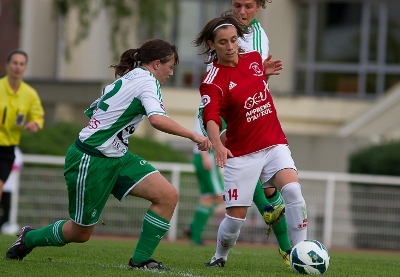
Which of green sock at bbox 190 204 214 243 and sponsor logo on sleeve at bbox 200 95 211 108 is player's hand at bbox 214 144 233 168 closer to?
sponsor logo on sleeve at bbox 200 95 211 108

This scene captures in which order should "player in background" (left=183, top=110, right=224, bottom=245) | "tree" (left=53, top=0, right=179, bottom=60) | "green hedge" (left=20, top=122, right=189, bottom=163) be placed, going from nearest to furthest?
"player in background" (left=183, top=110, right=224, bottom=245), "green hedge" (left=20, top=122, right=189, bottom=163), "tree" (left=53, top=0, right=179, bottom=60)

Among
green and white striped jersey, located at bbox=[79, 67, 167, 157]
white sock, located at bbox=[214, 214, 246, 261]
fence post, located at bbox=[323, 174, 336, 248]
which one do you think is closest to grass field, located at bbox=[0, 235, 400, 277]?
white sock, located at bbox=[214, 214, 246, 261]

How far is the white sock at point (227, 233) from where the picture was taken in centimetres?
803

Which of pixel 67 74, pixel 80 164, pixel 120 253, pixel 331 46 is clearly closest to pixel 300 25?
pixel 331 46

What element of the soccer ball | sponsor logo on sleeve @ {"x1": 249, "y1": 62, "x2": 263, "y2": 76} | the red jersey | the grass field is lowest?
the grass field

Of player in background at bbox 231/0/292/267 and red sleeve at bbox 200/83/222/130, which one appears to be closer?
red sleeve at bbox 200/83/222/130

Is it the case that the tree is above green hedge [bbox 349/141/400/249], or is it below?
above

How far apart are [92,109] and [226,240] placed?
1.62 metres

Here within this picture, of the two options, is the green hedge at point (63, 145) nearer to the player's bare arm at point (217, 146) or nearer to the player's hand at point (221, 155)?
the player's bare arm at point (217, 146)

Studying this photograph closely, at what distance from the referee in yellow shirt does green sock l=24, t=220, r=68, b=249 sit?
3089mm

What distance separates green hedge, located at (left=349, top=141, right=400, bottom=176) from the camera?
683 inches

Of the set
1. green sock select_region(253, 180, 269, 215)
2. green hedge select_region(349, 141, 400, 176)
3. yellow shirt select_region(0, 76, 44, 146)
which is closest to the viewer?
green sock select_region(253, 180, 269, 215)

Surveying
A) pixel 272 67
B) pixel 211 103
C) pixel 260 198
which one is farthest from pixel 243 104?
pixel 260 198

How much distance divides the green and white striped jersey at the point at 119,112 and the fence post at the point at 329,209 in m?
8.96
